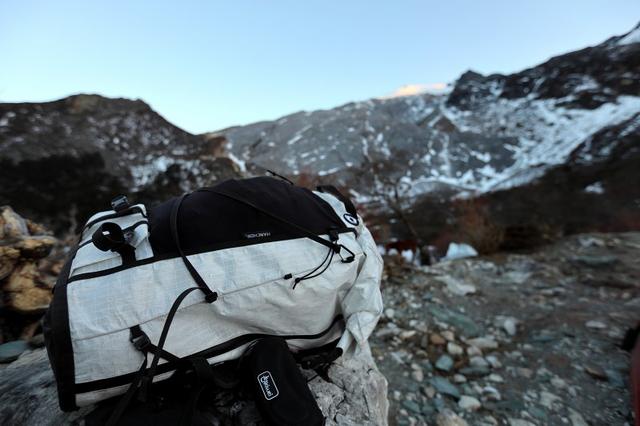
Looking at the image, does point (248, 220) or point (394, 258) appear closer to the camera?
point (248, 220)

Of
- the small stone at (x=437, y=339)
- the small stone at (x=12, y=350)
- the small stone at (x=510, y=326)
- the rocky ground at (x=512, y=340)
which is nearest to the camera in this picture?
the small stone at (x=12, y=350)

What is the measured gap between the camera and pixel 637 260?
4.69 m

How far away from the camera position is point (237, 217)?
4.48 ft

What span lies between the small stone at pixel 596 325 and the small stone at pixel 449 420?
88.5 inches

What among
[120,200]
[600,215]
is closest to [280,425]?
[120,200]

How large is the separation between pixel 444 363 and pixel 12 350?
3.45m

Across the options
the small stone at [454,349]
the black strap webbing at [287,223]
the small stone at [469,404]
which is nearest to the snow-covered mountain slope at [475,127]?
the small stone at [454,349]

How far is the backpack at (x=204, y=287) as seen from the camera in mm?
1011

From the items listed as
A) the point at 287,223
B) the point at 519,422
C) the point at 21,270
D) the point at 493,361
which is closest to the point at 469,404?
the point at 519,422

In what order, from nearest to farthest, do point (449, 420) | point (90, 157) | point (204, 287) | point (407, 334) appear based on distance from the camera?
point (204, 287) → point (449, 420) → point (407, 334) → point (90, 157)

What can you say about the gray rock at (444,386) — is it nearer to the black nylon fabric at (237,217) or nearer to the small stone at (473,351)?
the small stone at (473,351)

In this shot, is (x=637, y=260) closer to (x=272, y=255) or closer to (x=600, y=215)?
(x=272, y=255)

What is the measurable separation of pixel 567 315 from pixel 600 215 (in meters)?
13.7

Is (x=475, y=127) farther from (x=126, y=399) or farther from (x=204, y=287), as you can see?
(x=126, y=399)
